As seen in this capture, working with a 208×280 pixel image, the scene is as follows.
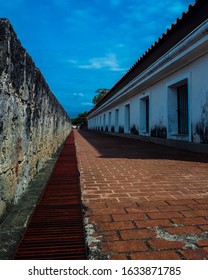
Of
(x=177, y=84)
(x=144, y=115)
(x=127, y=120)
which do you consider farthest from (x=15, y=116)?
(x=127, y=120)

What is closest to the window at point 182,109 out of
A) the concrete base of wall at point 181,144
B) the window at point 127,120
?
the concrete base of wall at point 181,144

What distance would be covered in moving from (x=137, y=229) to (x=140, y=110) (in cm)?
1123

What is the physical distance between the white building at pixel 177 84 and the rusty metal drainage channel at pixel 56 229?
4.94m

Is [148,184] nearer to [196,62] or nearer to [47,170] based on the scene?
[47,170]

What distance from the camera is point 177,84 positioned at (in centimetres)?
887

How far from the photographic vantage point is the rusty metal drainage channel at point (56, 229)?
1.76 m

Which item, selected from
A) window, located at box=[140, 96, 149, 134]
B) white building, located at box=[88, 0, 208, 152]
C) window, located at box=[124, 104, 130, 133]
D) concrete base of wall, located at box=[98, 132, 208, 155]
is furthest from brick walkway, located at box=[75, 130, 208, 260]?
window, located at box=[124, 104, 130, 133]

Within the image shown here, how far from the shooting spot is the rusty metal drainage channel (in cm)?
176

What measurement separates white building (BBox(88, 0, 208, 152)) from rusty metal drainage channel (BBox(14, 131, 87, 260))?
494 centimetres

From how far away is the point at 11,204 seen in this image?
258 centimetres

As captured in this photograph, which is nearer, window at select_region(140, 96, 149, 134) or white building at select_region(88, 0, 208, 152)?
white building at select_region(88, 0, 208, 152)

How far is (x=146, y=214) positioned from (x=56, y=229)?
0.80 m

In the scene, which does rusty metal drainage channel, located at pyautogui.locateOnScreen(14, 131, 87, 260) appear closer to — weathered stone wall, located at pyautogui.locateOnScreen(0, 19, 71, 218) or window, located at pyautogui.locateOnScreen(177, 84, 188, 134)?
weathered stone wall, located at pyautogui.locateOnScreen(0, 19, 71, 218)
